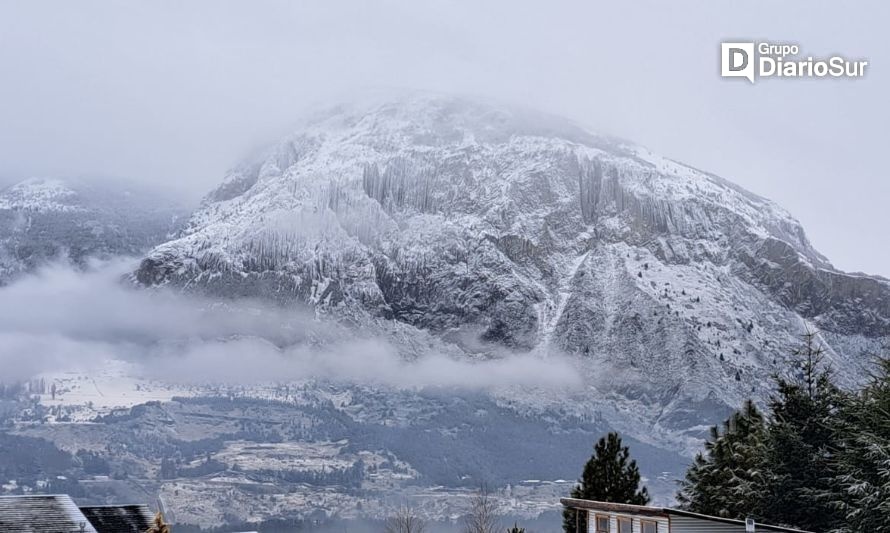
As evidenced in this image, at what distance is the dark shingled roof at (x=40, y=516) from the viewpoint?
52156mm

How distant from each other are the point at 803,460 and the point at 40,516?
42.4 meters

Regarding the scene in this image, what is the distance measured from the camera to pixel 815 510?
2440 inches

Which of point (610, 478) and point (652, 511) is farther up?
point (652, 511)

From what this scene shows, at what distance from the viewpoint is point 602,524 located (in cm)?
5653

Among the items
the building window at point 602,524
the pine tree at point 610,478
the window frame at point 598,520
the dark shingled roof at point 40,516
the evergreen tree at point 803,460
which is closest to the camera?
the dark shingled roof at point 40,516

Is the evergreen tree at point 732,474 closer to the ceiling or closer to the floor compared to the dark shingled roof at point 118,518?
closer to the floor

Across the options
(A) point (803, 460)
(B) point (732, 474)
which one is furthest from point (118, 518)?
(B) point (732, 474)

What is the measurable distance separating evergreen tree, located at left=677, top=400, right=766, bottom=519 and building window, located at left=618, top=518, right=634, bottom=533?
14.0 m

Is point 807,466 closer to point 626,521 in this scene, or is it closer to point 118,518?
point 626,521

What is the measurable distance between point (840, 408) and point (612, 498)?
71.7 feet

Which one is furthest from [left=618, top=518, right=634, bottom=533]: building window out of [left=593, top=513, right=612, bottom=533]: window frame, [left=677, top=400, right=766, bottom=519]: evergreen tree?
[left=677, top=400, right=766, bottom=519]: evergreen tree

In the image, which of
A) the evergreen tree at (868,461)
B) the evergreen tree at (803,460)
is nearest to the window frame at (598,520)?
the evergreen tree at (868,461)

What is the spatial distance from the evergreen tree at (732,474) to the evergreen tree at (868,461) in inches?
352

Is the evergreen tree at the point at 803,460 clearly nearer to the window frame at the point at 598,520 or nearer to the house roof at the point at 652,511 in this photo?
the house roof at the point at 652,511
